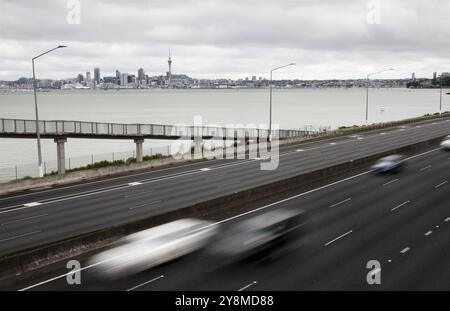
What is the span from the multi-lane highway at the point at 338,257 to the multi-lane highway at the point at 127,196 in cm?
512

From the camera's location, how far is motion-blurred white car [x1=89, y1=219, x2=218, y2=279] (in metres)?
19.2

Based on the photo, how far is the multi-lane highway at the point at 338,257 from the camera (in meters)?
17.9

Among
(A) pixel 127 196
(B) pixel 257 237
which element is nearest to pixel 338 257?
(B) pixel 257 237

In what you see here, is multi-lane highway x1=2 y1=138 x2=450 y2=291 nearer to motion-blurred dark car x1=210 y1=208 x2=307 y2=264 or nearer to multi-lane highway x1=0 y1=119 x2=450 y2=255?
motion-blurred dark car x1=210 y1=208 x2=307 y2=264

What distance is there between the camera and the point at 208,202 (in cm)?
2819

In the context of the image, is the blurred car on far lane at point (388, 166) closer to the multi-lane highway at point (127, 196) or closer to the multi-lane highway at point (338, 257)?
the multi-lane highway at point (127, 196)

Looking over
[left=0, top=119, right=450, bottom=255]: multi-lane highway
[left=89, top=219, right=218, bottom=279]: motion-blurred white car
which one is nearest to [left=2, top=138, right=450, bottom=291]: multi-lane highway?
[left=89, top=219, right=218, bottom=279]: motion-blurred white car

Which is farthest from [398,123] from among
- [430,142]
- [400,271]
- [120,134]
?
[400,271]

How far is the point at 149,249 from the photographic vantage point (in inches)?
800

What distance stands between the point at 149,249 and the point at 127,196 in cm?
1511

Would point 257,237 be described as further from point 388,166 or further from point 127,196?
point 388,166

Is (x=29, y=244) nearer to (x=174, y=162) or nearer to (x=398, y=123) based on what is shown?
(x=174, y=162)

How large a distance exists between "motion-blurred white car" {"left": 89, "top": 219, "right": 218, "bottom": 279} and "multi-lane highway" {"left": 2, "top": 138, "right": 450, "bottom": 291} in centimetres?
47

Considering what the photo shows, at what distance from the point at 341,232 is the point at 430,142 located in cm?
4419
